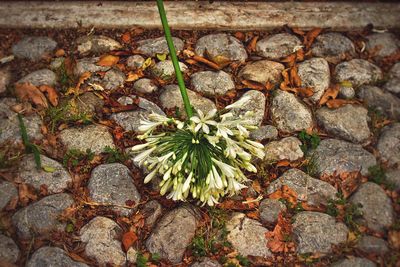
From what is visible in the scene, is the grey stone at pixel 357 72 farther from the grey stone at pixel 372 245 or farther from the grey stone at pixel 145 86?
the grey stone at pixel 145 86

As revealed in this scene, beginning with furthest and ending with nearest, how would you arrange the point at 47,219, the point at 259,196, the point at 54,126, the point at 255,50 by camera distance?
the point at 255,50 < the point at 54,126 < the point at 259,196 < the point at 47,219

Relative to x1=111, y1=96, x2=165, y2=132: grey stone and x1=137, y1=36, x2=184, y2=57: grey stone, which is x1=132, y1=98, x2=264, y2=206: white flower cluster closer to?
x1=111, y1=96, x2=165, y2=132: grey stone

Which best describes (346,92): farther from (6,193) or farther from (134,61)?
(6,193)

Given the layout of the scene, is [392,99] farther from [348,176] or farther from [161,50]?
[161,50]

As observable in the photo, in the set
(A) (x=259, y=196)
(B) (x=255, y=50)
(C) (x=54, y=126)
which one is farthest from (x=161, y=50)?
(A) (x=259, y=196)

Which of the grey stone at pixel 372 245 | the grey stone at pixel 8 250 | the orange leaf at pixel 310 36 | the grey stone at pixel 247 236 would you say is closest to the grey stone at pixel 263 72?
the orange leaf at pixel 310 36

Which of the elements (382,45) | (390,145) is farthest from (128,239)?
(382,45)
